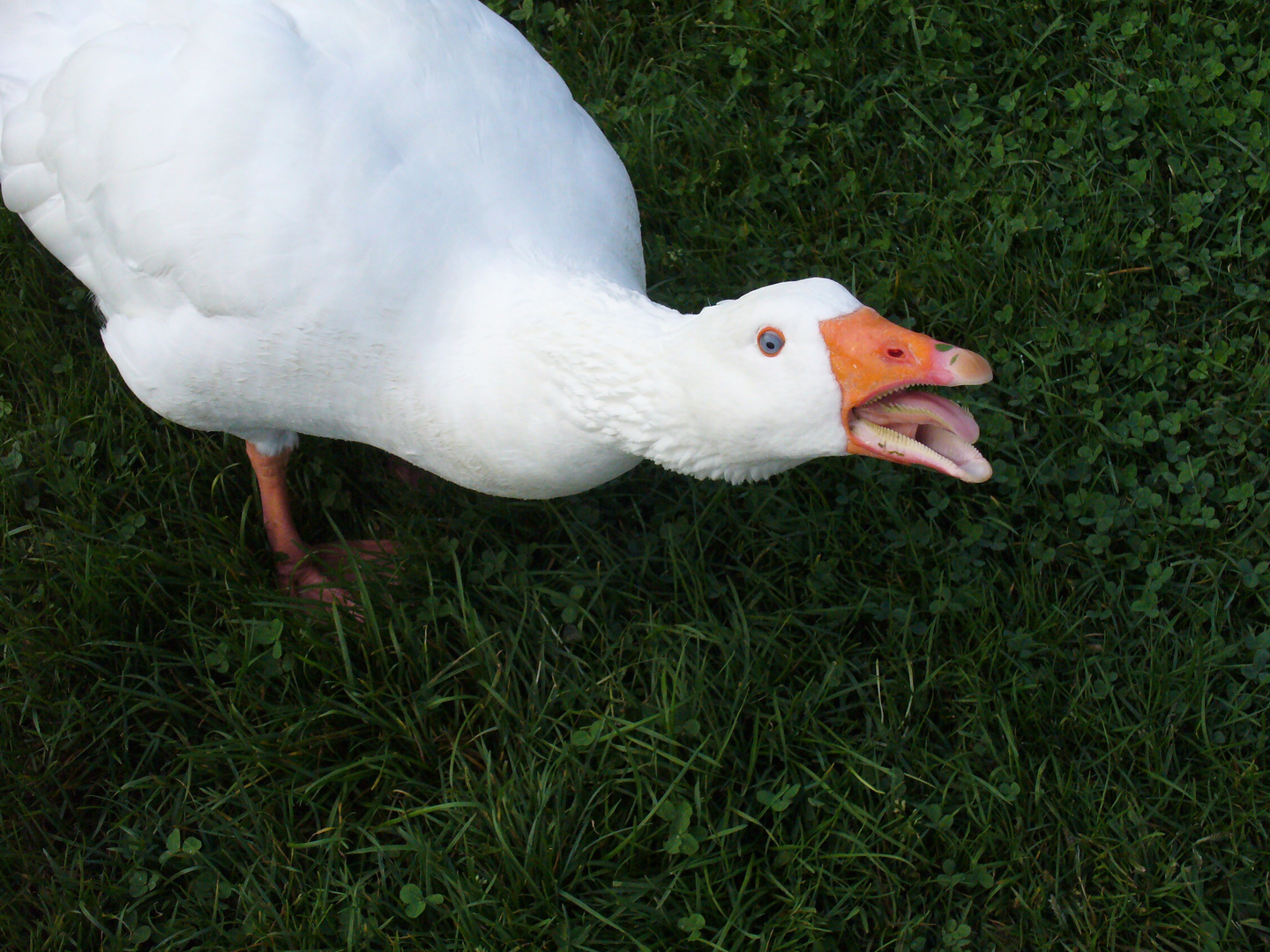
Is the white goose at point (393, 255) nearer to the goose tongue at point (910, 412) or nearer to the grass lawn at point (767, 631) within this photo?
the goose tongue at point (910, 412)

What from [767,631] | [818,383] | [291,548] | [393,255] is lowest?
[291,548]

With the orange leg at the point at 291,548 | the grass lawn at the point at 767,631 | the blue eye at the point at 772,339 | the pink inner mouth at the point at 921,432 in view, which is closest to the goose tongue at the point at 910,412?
the pink inner mouth at the point at 921,432

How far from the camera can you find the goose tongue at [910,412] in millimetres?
1974

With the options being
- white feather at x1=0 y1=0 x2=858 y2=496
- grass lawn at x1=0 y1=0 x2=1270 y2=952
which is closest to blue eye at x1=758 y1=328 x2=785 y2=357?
Answer: white feather at x1=0 y1=0 x2=858 y2=496

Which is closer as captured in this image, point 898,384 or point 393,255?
point 898,384

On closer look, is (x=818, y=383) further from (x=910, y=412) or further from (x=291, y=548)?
(x=291, y=548)

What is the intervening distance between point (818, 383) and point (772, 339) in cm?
12

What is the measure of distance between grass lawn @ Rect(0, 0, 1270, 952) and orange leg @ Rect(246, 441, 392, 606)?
9cm

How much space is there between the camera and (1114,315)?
3.53 meters

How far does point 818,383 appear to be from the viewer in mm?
1891

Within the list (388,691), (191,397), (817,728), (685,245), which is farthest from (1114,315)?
(191,397)

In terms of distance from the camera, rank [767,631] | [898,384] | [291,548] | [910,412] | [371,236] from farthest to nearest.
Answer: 1. [291,548]
2. [767,631]
3. [371,236]
4. [910,412]
5. [898,384]

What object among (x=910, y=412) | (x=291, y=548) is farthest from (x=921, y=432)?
(x=291, y=548)

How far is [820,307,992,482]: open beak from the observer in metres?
1.88
